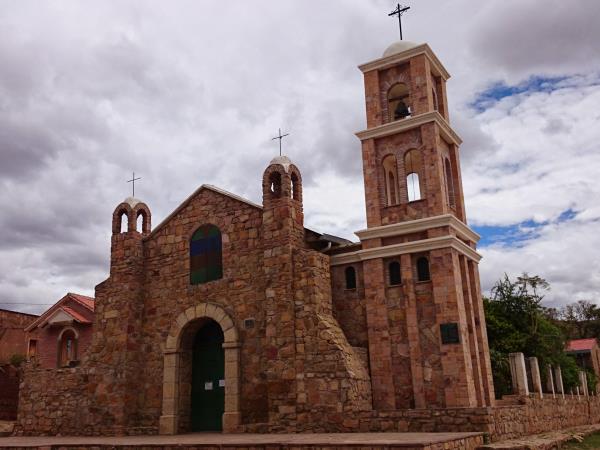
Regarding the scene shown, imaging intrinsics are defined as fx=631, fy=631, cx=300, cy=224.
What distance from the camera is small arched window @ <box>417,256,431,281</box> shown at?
56.7 feet

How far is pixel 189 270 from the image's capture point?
789 inches

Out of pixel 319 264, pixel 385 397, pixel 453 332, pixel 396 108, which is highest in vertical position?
pixel 396 108

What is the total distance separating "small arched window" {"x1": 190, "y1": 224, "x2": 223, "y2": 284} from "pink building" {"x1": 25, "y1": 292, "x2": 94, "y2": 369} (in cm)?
1229

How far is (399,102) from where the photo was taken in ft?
65.5

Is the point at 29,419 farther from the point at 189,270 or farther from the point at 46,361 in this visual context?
the point at 46,361

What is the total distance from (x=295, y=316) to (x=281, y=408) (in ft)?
8.00

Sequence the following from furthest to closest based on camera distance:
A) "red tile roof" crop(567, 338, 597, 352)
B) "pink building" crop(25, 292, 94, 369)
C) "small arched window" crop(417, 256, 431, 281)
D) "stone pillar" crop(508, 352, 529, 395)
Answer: "red tile roof" crop(567, 338, 597, 352)
"pink building" crop(25, 292, 94, 369)
"stone pillar" crop(508, 352, 529, 395)
"small arched window" crop(417, 256, 431, 281)

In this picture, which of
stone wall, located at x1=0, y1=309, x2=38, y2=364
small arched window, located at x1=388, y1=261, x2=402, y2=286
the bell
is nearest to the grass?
small arched window, located at x1=388, y1=261, x2=402, y2=286

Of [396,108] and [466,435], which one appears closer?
[466,435]

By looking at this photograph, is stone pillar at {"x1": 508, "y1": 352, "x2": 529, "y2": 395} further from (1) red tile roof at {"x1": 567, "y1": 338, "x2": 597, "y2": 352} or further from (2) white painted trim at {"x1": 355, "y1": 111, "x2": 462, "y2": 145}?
(1) red tile roof at {"x1": 567, "y1": 338, "x2": 597, "y2": 352}

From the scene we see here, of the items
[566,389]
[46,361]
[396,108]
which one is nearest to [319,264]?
[396,108]

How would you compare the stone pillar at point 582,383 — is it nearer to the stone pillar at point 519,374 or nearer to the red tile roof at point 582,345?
the stone pillar at point 519,374

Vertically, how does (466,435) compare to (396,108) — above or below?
below

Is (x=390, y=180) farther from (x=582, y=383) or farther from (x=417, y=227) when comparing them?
(x=582, y=383)
